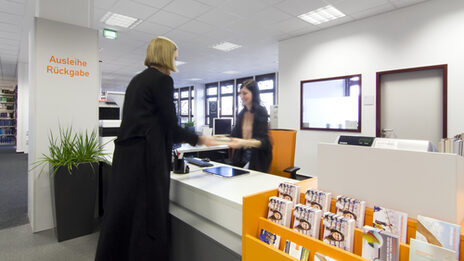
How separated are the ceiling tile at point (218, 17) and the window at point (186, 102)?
7.75 meters

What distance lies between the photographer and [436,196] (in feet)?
Answer: 2.62

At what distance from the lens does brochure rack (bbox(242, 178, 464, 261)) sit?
0.77 metres

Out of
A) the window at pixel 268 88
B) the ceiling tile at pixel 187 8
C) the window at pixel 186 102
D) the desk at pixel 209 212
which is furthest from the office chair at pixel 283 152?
the window at pixel 186 102

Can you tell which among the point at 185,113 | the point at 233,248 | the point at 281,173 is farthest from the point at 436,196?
the point at 185,113

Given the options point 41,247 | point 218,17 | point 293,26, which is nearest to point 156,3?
point 218,17

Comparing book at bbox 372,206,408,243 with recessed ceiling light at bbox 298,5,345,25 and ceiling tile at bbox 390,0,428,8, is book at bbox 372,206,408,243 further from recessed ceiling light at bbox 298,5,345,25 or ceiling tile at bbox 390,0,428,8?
ceiling tile at bbox 390,0,428,8

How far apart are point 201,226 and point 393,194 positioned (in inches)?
35.1

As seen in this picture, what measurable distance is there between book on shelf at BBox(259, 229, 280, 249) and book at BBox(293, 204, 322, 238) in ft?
0.27

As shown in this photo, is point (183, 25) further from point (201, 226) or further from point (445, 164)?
point (445, 164)

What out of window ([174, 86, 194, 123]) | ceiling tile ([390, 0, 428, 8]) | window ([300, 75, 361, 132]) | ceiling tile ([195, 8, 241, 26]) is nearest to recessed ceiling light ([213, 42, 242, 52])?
ceiling tile ([195, 8, 241, 26])

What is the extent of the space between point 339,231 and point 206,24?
13.8 ft

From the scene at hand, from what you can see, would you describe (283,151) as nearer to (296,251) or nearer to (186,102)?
(296,251)

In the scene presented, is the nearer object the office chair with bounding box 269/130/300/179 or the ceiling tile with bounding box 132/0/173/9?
the office chair with bounding box 269/130/300/179

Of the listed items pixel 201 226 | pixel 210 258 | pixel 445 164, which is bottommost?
pixel 210 258
